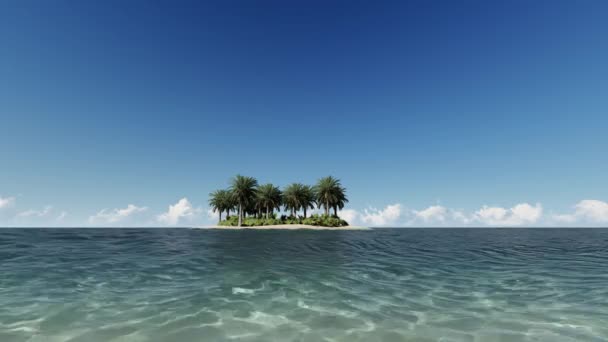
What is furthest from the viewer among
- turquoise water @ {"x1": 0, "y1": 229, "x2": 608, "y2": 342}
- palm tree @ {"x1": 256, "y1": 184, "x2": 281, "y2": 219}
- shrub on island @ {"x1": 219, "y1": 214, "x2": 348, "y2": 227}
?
palm tree @ {"x1": 256, "y1": 184, "x2": 281, "y2": 219}

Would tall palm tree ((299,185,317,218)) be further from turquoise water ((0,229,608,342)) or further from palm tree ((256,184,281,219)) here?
turquoise water ((0,229,608,342))

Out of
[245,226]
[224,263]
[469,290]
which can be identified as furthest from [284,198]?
[469,290]

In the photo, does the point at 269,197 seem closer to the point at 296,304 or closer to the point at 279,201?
the point at 279,201

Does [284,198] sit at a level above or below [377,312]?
above

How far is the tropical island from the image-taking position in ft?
305

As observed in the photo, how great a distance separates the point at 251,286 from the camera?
1055 centimetres

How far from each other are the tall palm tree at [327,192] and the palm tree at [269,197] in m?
14.3

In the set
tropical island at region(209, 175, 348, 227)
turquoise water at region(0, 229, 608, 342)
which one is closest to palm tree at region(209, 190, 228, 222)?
tropical island at region(209, 175, 348, 227)

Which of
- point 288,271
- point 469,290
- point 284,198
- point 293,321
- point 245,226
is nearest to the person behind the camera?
point 293,321

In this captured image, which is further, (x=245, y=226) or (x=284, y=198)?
(x=284, y=198)

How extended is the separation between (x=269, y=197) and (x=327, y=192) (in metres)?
20.0

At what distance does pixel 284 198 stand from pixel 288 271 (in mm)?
88300

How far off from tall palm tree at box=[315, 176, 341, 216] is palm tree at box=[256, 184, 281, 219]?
1426 centimetres

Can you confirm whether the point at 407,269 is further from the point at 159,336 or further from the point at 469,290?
the point at 159,336
